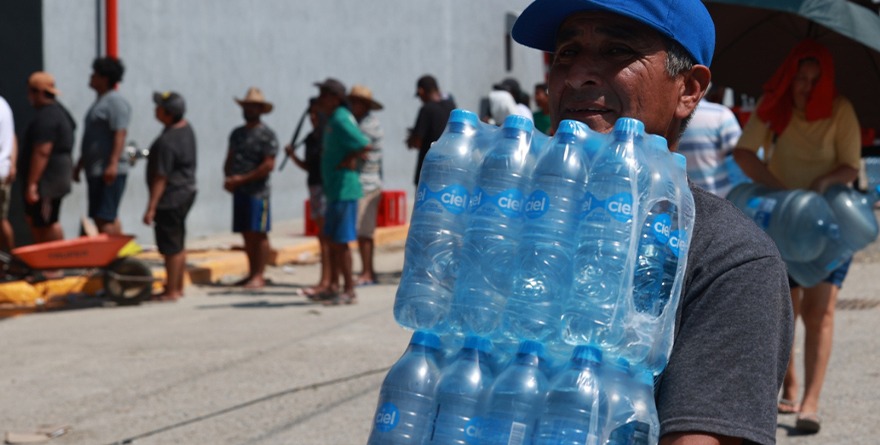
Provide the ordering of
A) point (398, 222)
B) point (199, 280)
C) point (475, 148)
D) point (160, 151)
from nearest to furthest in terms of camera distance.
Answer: point (475, 148) → point (160, 151) → point (199, 280) → point (398, 222)

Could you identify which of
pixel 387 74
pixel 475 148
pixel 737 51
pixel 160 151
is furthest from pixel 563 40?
pixel 387 74

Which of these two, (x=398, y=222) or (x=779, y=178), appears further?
(x=398, y=222)

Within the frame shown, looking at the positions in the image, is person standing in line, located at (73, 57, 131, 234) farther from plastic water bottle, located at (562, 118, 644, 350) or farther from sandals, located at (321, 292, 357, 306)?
plastic water bottle, located at (562, 118, 644, 350)

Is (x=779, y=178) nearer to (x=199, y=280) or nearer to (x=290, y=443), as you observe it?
(x=290, y=443)

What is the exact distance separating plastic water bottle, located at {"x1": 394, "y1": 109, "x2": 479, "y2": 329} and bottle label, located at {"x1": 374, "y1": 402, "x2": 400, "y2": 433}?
0.49 feet

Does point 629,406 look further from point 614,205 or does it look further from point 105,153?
point 105,153

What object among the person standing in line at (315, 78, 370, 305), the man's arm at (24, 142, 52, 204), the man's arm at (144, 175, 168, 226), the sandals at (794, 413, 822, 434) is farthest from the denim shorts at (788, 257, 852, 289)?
the man's arm at (24, 142, 52, 204)

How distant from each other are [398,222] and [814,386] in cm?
1070

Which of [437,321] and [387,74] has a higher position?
[437,321]

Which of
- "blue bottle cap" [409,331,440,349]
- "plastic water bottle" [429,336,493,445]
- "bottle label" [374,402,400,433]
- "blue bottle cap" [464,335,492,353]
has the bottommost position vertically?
"bottle label" [374,402,400,433]

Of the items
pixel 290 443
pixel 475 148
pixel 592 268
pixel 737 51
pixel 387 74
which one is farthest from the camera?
pixel 387 74

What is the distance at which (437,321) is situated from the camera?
84.6 inches

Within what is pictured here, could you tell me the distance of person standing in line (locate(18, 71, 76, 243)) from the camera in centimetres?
1184

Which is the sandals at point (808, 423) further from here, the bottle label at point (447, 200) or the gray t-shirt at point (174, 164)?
the gray t-shirt at point (174, 164)
